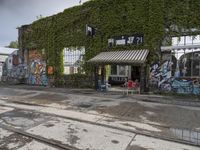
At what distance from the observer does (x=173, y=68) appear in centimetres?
1295

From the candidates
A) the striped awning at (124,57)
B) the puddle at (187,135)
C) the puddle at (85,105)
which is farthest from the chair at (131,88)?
the puddle at (187,135)

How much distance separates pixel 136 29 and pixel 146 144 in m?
10.3

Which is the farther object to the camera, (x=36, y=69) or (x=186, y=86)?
(x=36, y=69)

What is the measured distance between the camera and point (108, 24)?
1508cm

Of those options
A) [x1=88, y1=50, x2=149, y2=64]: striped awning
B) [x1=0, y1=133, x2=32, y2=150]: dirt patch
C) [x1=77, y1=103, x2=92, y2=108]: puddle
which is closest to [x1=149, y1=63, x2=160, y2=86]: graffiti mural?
[x1=88, y1=50, x2=149, y2=64]: striped awning

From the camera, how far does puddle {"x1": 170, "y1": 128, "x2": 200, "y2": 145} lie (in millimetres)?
5401

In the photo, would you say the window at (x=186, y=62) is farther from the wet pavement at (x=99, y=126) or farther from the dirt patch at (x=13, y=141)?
the dirt patch at (x=13, y=141)

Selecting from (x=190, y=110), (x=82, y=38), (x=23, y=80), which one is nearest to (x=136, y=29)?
(x=82, y=38)

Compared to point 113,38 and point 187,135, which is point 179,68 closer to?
point 113,38

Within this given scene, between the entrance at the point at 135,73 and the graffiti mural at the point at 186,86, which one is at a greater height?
the entrance at the point at 135,73

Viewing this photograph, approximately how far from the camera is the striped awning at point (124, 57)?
12.2 metres

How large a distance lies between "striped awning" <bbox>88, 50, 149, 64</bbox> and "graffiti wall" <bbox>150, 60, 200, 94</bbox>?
1.40 meters

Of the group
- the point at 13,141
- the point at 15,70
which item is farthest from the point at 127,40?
the point at 15,70

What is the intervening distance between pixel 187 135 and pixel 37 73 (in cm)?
1647
